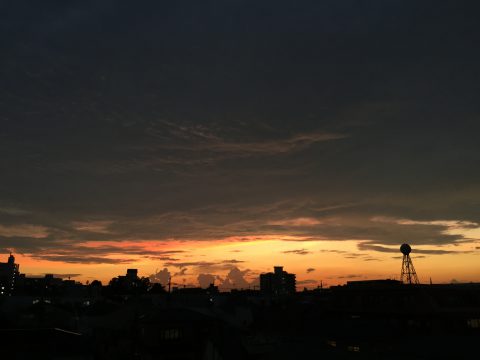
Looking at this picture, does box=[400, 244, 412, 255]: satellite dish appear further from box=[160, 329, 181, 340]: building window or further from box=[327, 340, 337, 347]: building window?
box=[160, 329, 181, 340]: building window


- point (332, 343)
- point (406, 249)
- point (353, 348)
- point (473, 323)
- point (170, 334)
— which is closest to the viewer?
point (353, 348)

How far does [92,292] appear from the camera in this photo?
5069 inches

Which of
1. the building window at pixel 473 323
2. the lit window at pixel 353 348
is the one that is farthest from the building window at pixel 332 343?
the building window at pixel 473 323

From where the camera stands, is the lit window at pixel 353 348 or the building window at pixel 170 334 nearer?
the lit window at pixel 353 348

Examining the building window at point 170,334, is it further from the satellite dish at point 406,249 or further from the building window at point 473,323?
the satellite dish at point 406,249

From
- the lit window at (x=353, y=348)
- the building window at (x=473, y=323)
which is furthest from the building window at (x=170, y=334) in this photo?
the building window at (x=473, y=323)

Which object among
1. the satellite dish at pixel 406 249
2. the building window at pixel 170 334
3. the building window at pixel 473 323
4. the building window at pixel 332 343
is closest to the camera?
the building window at pixel 170 334

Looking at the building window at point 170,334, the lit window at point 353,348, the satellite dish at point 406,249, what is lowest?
the lit window at point 353,348

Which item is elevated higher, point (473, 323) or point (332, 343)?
point (473, 323)

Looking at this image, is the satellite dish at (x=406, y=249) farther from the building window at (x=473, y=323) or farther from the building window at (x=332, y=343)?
the building window at (x=332, y=343)

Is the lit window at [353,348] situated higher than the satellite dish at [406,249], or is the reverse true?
the satellite dish at [406,249]

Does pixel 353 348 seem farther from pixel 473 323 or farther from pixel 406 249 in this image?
pixel 406 249

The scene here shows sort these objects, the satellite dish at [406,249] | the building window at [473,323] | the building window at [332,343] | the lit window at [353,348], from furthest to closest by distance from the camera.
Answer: the satellite dish at [406,249] → the building window at [473,323] → the building window at [332,343] → the lit window at [353,348]

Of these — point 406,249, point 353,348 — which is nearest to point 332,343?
point 353,348
